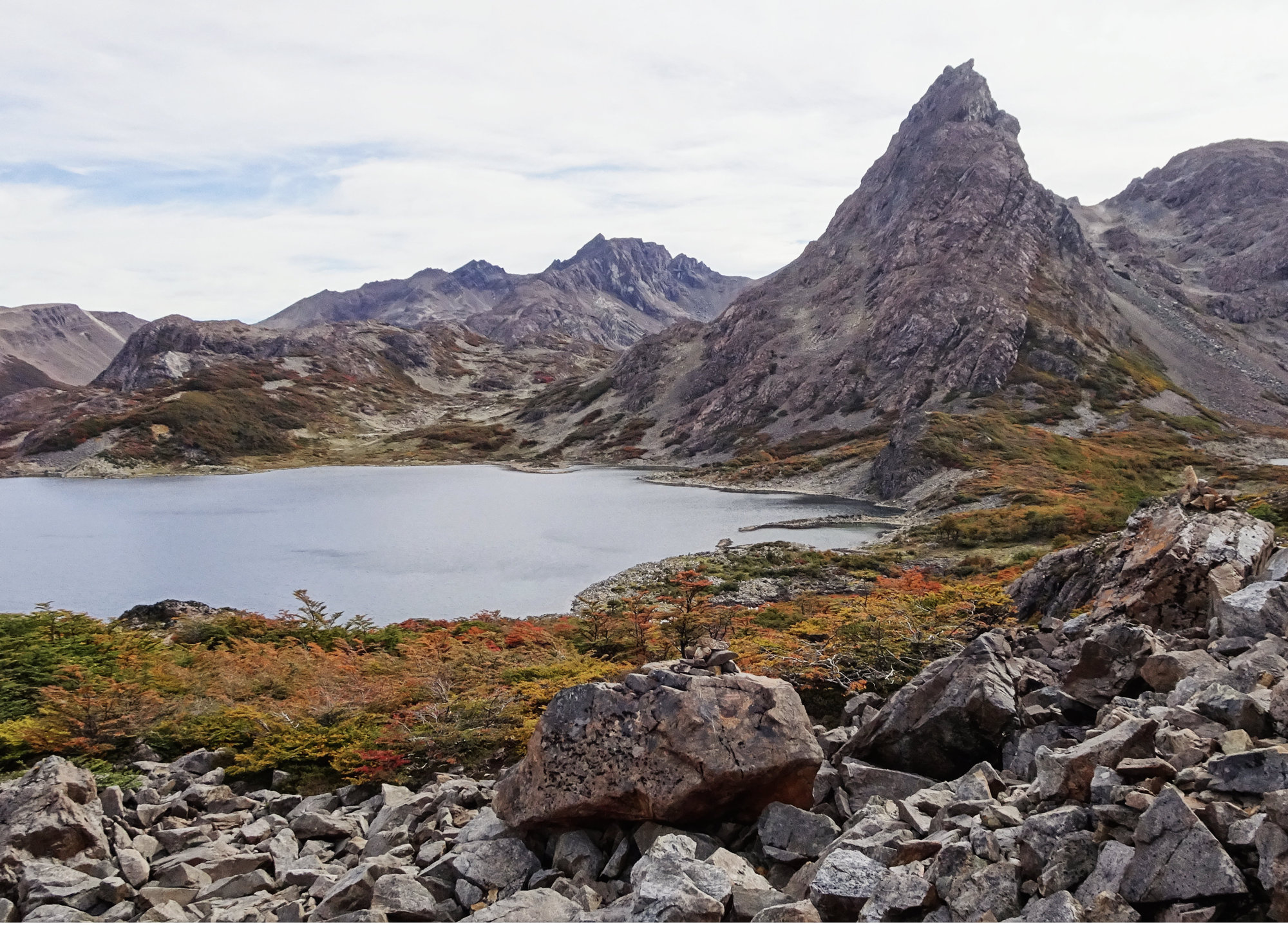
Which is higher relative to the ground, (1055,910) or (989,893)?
(1055,910)

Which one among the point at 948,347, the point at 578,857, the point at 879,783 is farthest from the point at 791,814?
the point at 948,347

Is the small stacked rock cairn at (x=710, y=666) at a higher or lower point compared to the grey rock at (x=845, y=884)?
higher

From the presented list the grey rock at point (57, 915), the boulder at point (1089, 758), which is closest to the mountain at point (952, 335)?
the boulder at point (1089, 758)

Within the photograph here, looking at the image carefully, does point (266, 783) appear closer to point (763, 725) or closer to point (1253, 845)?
point (763, 725)

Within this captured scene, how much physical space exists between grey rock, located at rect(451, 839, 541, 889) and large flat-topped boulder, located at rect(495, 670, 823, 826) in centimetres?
40

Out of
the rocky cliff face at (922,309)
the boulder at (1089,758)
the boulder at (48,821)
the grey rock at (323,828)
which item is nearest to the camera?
the boulder at (1089,758)

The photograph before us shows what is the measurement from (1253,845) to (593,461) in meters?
153

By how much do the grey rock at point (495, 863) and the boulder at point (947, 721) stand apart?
513cm

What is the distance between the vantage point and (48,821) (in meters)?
10.2

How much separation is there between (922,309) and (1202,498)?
14889 centimetres

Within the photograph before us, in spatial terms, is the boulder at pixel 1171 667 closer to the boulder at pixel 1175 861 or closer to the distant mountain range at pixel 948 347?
the boulder at pixel 1175 861

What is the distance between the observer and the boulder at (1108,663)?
10.5m

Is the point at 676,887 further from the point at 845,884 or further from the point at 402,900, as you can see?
the point at 402,900

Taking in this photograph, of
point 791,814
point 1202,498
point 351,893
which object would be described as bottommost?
point 351,893
